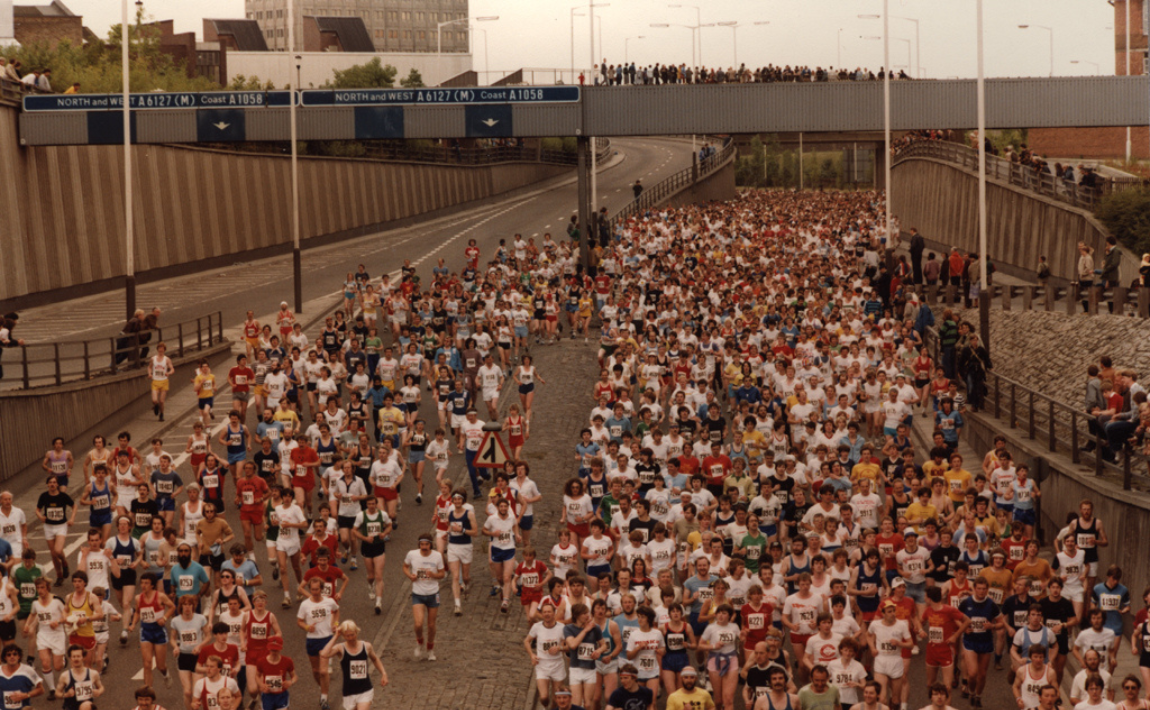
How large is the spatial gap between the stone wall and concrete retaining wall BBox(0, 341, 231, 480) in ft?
58.4

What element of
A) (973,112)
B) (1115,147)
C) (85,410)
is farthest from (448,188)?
(85,410)

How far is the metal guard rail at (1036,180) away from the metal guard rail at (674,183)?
1315cm

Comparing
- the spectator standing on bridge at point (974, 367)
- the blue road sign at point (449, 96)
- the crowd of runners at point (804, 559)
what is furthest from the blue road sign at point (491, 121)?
the spectator standing on bridge at point (974, 367)

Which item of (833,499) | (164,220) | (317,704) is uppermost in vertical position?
(164,220)

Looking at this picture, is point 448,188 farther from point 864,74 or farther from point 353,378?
point 353,378

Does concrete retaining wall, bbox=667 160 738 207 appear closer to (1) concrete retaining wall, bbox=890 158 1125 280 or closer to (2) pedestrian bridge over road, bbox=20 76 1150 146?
(1) concrete retaining wall, bbox=890 158 1125 280

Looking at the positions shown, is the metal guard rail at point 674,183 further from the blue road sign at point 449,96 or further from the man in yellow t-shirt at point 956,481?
the man in yellow t-shirt at point 956,481

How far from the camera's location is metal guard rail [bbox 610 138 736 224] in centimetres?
5977

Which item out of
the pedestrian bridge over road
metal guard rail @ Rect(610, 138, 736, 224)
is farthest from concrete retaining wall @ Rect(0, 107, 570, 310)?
metal guard rail @ Rect(610, 138, 736, 224)

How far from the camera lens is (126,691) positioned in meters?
14.9

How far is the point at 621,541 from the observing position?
1647cm

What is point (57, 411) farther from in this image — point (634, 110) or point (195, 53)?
point (195, 53)

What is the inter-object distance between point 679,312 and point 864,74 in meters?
24.2

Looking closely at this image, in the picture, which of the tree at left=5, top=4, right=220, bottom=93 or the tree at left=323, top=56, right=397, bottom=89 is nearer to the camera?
the tree at left=5, top=4, right=220, bottom=93
